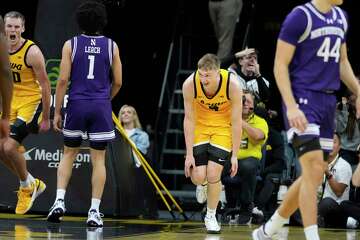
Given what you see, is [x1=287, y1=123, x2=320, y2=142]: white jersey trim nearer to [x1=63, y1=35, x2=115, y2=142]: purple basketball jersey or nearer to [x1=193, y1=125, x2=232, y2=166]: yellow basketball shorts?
[x1=193, y1=125, x2=232, y2=166]: yellow basketball shorts

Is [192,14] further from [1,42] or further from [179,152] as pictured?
[1,42]

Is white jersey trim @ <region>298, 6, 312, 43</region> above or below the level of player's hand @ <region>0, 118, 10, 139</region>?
above

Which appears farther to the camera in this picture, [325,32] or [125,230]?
[125,230]

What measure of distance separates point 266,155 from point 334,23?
6160mm

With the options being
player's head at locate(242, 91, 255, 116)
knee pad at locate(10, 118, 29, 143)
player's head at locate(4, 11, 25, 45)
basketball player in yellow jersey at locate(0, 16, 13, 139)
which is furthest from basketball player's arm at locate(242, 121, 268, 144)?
basketball player in yellow jersey at locate(0, 16, 13, 139)

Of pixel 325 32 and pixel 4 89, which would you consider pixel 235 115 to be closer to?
pixel 325 32

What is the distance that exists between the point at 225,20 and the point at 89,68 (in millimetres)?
5087

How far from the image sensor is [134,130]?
14.5 meters

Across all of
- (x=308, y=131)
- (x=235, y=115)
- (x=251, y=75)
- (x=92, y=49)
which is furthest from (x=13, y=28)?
(x=308, y=131)

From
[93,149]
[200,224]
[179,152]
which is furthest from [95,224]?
[179,152]

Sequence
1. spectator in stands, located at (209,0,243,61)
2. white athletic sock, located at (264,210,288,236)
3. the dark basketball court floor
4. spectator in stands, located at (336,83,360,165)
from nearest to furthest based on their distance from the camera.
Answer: white athletic sock, located at (264,210,288,236), the dark basketball court floor, spectator in stands, located at (336,83,360,165), spectator in stands, located at (209,0,243,61)

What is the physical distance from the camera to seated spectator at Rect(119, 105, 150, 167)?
14281 mm

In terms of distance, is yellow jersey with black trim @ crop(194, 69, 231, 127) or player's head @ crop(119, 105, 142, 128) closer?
yellow jersey with black trim @ crop(194, 69, 231, 127)

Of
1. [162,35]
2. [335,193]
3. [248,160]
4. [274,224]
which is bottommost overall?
[335,193]
